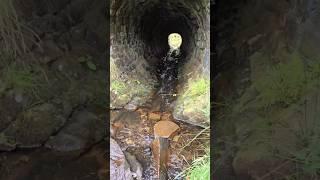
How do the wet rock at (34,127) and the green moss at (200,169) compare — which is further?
the green moss at (200,169)

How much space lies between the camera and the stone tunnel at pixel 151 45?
1.29m

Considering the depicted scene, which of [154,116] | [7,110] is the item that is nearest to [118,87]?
[154,116]

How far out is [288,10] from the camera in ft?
3.38

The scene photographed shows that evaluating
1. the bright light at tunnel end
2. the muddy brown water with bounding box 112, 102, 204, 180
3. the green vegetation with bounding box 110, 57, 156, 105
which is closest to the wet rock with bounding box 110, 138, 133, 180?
the muddy brown water with bounding box 112, 102, 204, 180

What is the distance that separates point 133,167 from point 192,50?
0.49 meters

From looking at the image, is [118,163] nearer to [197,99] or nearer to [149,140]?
[149,140]

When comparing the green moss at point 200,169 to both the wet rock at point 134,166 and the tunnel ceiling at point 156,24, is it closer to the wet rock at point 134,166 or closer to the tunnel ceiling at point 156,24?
the wet rock at point 134,166

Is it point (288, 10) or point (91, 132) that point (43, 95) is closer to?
point (91, 132)

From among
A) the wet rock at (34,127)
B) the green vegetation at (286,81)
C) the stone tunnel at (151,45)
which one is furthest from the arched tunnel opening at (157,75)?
the wet rock at (34,127)

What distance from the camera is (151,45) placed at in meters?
1.62

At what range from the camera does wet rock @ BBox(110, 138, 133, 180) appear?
1311 mm

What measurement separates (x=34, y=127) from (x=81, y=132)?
0.12 m

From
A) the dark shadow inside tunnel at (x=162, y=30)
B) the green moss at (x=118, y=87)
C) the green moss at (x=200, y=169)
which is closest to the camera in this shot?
the green moss at (x=200, y=169)

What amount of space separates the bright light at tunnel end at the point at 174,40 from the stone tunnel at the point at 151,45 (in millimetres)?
21
